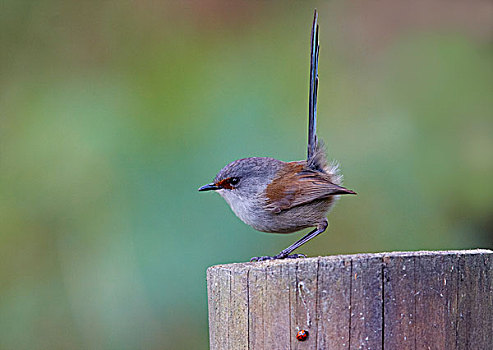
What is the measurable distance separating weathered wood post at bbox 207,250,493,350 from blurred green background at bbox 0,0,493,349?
2955 mm

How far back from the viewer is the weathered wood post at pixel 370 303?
2.18 m

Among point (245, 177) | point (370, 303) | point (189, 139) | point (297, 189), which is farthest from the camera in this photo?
point (189, 139)

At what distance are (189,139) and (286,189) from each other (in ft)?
6.96

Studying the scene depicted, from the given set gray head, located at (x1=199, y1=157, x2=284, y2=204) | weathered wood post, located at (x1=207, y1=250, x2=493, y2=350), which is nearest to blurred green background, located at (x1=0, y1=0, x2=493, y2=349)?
gray head, located at (x1=199, y1=157, x2=284, y2=204)

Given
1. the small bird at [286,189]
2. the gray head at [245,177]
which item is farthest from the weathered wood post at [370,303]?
the gray head at [245,177]

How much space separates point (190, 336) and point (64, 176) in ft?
5.70

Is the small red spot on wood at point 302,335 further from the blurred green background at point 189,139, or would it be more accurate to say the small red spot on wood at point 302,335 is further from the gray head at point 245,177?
the blurred green background at point 189,139

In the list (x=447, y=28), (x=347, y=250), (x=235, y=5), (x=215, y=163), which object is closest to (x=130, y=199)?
(x=215, y=163)

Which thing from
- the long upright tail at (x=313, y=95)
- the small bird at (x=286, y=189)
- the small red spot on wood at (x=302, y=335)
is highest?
the long upright tail at (x=313, y=95)

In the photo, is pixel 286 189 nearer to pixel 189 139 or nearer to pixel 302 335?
pixel 302 335

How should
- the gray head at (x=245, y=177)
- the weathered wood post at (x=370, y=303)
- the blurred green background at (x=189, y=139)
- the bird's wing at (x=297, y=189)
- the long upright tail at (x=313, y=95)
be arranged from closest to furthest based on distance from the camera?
1. the weathered wood post at (x=370, y=303)
2. the bird's wing at (x=297, y=189)
3. the gray head at (x=245, y=177)
4. the long upright tail at (x=313, y=95)
5. the blurred green background at (x=189, y=139)

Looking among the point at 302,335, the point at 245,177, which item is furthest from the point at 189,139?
the point at 302,335

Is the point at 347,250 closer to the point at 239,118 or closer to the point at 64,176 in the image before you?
the point at 239,118

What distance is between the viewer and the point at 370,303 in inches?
85.8
